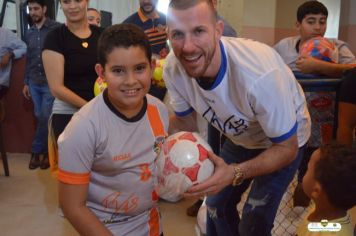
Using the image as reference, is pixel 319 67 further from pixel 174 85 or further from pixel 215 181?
pixel 215 181

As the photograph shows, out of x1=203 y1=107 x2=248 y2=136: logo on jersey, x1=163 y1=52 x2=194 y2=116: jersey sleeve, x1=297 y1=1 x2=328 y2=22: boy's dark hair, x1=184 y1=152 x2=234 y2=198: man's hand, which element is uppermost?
x1=297 y1=1 x2=328 y2=22: boy's dark hair

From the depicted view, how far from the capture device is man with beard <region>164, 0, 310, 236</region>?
1.69 m

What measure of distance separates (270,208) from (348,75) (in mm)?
1128

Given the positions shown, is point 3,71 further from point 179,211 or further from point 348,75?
point 348,75

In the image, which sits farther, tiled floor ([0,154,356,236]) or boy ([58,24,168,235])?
tiled floor ([0,154,356,236])

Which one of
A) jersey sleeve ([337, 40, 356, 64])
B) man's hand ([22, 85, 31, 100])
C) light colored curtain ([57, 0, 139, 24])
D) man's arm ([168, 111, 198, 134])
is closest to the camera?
man's arm ([168, 111, 198, 134])

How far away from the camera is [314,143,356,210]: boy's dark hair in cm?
182

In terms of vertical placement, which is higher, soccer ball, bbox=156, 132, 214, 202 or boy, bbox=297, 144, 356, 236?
soccer ball, bbox=156, 132, 214, 202

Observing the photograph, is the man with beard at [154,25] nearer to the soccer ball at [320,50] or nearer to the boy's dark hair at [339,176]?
the soccer ball at [320,50]

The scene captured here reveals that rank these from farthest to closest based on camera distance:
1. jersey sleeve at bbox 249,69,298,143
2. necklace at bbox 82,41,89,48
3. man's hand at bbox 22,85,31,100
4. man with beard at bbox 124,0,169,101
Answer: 1. man's hand at bbox 22,85,31,100
2. man with beard at bbox 124,0,169,101
3. necklace at bbox 82,41,89,48
4. jersey sleeve at bbox 249,69,298,143

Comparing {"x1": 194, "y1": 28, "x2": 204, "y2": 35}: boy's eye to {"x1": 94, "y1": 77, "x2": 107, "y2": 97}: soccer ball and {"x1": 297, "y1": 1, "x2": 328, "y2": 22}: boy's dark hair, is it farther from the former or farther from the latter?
{"x1": 297, "y1": 1, "x2": 328, "y2": 22}: boy's dark hair

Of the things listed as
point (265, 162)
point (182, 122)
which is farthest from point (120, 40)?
point (265, 162)

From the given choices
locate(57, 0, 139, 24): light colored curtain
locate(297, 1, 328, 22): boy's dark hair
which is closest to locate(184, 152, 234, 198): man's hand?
locate(297, 1, 328, 22): boy's dark hair

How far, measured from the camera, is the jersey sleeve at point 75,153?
1.62m
